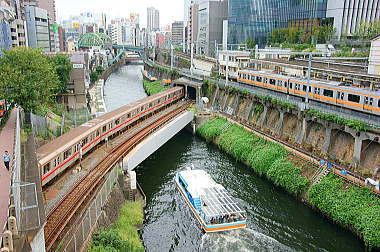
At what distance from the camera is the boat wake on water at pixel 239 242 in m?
21.0

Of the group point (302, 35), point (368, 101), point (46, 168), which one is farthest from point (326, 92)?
point (302, 35)

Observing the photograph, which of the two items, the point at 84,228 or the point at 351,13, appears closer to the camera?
the point at 84,228

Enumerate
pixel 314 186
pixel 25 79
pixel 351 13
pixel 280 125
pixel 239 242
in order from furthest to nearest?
pixel 351 13 < pixel 280 125 < pixel 25 79 < pixel 314 186 < pixel 239 242

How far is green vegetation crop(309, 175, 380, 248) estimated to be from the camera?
21109 millimetres

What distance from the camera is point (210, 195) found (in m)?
24.8

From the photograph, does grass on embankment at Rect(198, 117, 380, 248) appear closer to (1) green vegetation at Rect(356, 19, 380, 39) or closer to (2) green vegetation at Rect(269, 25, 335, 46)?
(1) green vegetation at Rect(356, 19, 380, 39)

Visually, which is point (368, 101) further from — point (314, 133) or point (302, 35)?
point (302, 35)

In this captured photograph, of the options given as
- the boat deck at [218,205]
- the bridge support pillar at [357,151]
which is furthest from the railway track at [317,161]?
the boat deck at [218,205]

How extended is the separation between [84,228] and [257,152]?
21.0 m

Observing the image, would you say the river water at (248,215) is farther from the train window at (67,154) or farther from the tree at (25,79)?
the tree at (25,79)

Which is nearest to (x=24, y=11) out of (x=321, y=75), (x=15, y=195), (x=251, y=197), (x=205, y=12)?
(x=205, y=12)

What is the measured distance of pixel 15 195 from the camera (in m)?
12.9

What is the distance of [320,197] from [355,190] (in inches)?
95.4

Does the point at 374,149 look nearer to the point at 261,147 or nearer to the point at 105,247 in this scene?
the point at 261,147
